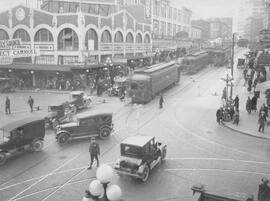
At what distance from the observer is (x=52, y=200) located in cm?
1438

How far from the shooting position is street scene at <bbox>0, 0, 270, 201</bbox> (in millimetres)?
15647

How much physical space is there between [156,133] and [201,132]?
10.7 feet

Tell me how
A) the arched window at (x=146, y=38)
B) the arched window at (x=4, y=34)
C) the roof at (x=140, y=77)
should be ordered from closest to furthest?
the roof at (x=140, y=77) < the arched window at (x=4, y=34) < the arched window at (x=146, y=38)

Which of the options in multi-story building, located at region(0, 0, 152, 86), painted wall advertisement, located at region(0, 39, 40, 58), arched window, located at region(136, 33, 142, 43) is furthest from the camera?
arched window, located at region(136, 33, 142, 43)

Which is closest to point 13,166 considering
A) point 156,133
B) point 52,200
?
point 52,200

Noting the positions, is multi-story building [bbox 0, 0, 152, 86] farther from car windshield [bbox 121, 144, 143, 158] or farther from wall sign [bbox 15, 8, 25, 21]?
car windshield [bbox 121, 144, 143, 158]

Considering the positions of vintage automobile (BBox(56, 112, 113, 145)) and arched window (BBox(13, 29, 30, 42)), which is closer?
vintage automobile (BBox(56, 112, 113, 145))

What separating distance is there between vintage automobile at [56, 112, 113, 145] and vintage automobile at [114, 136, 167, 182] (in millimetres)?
5902

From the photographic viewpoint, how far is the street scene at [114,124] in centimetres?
1565

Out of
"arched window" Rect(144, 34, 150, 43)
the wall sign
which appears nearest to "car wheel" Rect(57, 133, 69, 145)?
the wall sign

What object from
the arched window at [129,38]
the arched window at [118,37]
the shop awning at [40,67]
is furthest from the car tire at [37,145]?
the arched window at [129,38]

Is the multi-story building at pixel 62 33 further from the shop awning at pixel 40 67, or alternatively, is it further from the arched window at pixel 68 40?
the shop awning at pixel 40 67

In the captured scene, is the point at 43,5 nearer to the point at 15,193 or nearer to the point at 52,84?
the point at 52,84

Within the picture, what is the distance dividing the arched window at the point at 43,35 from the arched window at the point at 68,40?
6.10 feet
